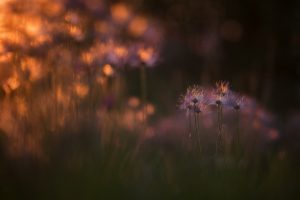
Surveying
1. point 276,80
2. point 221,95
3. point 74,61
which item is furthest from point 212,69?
point 221,95

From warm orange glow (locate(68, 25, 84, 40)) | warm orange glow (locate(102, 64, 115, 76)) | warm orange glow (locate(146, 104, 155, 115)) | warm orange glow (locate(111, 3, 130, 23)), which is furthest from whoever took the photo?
warm orange glow (locate(111, 3, 130, 23))

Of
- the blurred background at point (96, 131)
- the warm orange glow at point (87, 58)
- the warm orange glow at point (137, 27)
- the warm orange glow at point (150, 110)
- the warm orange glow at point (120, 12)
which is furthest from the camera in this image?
the warm orange glow at point (137, 27)

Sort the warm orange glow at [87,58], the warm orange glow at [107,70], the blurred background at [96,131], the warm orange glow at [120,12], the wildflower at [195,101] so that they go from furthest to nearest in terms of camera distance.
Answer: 1. the warm orange glow at [120,12]
2. the warm orange glow at [107,70]
3. the warm orange glow at [87,58]
4. the wildflower at [195,101]
5. the blurred background at [96,131]

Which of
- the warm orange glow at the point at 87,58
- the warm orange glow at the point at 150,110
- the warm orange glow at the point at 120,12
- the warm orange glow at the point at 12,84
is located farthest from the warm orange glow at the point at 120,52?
the warm orange glow at the point at 120,12

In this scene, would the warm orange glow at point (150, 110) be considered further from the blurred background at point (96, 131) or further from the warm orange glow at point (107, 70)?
the warm orange glow at point (107, 70)

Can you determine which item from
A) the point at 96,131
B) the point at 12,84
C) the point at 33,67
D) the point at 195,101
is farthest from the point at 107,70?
the point at 195,101

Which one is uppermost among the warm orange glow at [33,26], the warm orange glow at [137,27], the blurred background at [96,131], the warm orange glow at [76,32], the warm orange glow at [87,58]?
the warm orange glow at [137,27]

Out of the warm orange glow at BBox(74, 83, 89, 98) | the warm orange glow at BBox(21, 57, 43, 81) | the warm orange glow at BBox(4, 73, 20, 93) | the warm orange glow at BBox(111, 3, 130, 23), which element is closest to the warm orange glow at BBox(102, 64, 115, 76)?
the warm orange glow at BBox(74, 83, 89, 98)

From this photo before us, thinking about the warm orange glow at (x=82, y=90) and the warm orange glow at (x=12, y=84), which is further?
the warm orange glow at (x=82, y=90)

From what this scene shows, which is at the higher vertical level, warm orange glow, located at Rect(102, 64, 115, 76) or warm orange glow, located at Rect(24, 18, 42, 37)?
warm orange glow, located at Rect(24, 18, 42, 37)

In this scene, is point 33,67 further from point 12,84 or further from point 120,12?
point 120,12

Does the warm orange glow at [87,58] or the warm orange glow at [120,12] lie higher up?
the warm orange glow at [120,12]

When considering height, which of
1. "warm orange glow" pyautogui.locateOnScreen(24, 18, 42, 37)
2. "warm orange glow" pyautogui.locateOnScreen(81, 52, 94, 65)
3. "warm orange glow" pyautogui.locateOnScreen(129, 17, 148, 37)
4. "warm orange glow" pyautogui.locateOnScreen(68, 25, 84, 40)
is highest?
"warm orange glow" pyautogui.locateOnScreen(129, 17, 148, 37)

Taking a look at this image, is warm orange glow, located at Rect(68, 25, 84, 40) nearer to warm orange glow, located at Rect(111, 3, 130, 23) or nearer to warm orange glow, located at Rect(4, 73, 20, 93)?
warm orange glow, located at Rect(4, 73, 20, 93)
